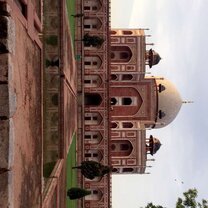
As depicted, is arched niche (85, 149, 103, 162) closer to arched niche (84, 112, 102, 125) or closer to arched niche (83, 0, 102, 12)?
arched niche (84, 112, 102, 125)

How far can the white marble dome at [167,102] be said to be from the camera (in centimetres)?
3531

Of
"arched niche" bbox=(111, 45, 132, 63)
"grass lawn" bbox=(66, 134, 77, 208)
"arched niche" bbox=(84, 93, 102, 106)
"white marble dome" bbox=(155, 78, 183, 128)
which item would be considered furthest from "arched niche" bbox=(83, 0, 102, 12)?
"grass lawn" bbox=(66, 134, 77, 208)

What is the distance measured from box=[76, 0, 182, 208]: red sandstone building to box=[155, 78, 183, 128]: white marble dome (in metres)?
0.07

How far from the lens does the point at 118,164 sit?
33.2 m

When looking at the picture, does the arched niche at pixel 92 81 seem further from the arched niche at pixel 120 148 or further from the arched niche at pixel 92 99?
the arched niche at pixel 120 148

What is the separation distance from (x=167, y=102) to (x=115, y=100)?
403 cm

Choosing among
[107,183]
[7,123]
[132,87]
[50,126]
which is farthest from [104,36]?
[7,123]

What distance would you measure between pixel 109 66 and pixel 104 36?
6.55ft

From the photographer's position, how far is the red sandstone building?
3142 cm

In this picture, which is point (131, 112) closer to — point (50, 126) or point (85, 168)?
point (85, 168)

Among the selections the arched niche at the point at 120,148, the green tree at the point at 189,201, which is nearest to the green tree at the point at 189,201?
the green tree at the point at 189,201

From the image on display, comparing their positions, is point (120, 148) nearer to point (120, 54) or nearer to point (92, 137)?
point (92, 137)

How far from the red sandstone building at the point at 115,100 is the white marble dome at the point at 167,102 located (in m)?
0.07

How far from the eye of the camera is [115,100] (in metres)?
34.3
